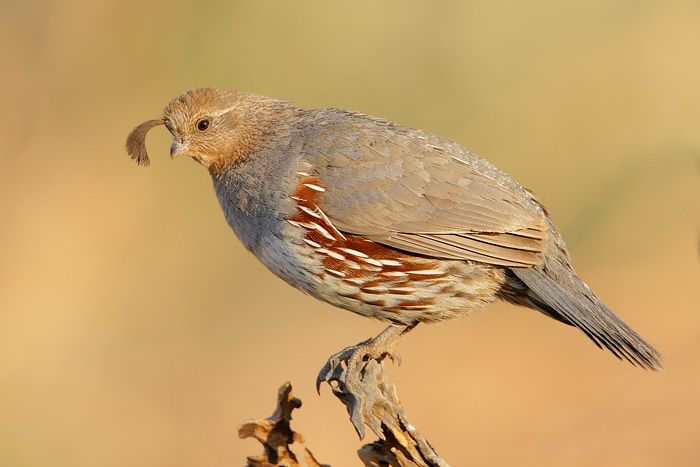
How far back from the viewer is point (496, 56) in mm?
8062

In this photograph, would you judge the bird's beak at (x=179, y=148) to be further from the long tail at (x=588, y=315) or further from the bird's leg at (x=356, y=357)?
the long tail at (x=588, y=315)

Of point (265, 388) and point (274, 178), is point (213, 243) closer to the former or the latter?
point (265, 388)

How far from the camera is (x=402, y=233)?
4434 mm

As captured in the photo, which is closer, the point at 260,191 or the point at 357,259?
the point at 357,259

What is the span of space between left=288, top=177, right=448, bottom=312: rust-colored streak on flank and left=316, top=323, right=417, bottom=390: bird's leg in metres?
0.45

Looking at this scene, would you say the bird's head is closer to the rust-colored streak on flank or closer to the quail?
the quail

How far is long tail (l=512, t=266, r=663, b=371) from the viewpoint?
4234mm

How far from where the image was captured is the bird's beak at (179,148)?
5031 millimetres

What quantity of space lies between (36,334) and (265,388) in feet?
7.18

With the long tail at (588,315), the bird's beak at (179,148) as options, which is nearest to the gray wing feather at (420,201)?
the long tail at (588,315)

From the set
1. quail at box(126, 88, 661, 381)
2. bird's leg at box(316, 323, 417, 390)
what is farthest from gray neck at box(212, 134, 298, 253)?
bird's leg at box(316, 323, 417, 390)

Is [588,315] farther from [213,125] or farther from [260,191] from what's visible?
[213,125]

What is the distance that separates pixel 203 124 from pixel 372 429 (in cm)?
227

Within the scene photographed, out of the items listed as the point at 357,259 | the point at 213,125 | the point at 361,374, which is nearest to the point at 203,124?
the point at 213,125
